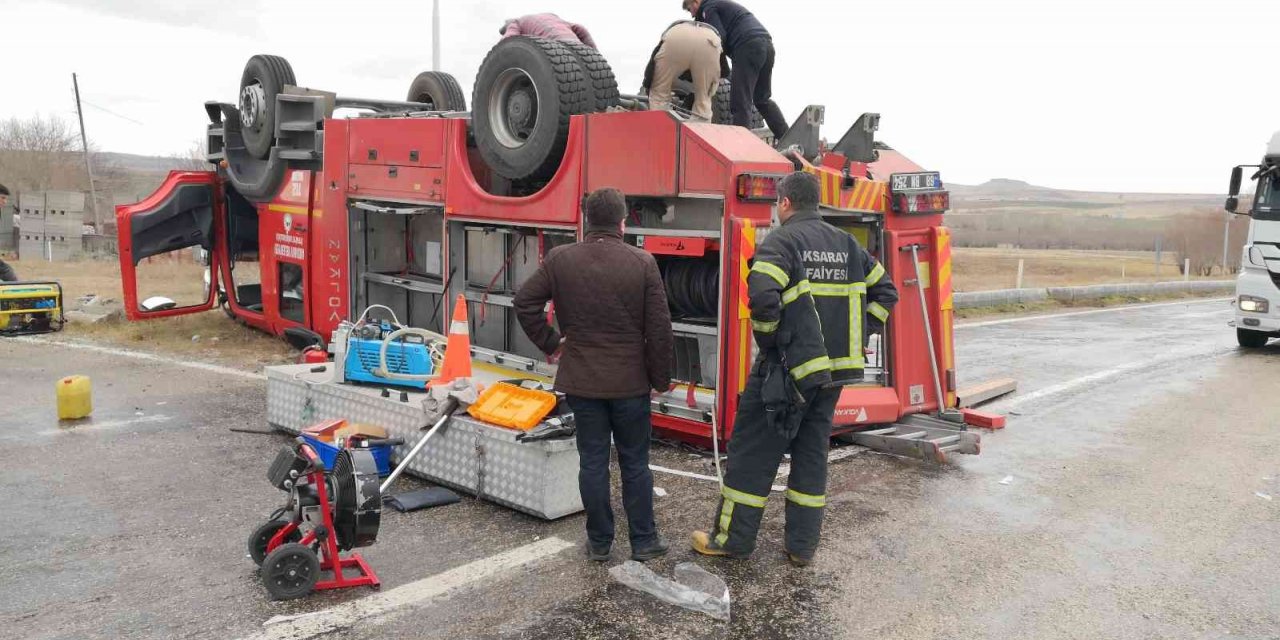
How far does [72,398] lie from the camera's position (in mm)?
7020

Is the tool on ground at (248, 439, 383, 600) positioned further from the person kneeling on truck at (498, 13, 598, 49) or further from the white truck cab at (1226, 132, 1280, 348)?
the white truck cab at (1226, 132, 1280, 348)

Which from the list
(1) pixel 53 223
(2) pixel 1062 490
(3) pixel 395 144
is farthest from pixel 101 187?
(2) pixel 1062 490

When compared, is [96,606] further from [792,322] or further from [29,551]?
[792,322]

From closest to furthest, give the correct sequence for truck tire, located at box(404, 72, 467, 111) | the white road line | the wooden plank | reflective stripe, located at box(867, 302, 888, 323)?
reflective stripe, located at box(867, 302, 888, 323)
the wooden plank
the white road line
truck tire, located at box(404, 72, 467, 111)

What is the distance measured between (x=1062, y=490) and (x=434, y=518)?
3.51 meters

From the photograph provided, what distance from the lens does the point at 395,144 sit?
8086 mm

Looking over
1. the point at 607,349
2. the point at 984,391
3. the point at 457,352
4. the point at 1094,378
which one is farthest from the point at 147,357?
the point at 1094,378

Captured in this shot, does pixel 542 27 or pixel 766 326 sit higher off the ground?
pixel 542 27

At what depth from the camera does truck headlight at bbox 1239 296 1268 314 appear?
38.6ft

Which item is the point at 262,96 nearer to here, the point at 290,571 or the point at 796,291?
the point at 290,571

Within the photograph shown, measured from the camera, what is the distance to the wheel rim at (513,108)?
704 cm

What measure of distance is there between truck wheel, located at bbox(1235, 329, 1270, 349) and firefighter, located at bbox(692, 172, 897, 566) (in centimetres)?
983

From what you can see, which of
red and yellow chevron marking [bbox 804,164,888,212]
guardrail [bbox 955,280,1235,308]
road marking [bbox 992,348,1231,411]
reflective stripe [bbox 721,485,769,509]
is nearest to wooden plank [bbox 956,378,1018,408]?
road marking [bbox 992,348,1231,411]

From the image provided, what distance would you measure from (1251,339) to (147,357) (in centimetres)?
1237
